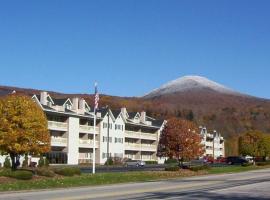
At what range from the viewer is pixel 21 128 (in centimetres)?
4694

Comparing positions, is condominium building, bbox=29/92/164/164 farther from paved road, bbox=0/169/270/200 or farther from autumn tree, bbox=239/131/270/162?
paved road, bbox=0/169/270/200

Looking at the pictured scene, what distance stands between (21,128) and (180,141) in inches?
930

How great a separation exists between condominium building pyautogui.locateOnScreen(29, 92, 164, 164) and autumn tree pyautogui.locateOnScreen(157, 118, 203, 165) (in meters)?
15.6

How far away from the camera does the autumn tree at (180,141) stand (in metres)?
65.2

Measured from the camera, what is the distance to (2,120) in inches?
1854

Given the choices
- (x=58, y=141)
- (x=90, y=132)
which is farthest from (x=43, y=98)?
(x=90, y=132)

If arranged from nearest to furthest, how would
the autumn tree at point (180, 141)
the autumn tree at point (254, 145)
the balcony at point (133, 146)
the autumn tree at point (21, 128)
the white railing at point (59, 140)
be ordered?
the autumn tree at point (21, 128) → the autumn tree at point (180, 141) → the white railing at point (59, 140) → the autumn tree at point (254, 145) → the balcony at point (133, 146)

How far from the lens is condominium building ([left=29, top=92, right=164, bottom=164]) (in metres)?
91.1

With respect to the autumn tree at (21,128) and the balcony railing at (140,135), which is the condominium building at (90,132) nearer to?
the balcony railing at (140,135)

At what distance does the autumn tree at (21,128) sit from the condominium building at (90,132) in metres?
31.4

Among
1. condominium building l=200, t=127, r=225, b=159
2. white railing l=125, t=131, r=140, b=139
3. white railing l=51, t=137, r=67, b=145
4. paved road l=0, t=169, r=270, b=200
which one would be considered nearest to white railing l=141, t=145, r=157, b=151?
white railing l=125, t=131, r=140, b=139

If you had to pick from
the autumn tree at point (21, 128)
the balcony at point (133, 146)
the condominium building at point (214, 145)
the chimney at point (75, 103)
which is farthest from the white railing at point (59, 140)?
the condominium building at point (214, 145)

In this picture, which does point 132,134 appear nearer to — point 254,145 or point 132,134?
point 132,134

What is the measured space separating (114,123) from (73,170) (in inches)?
2494
